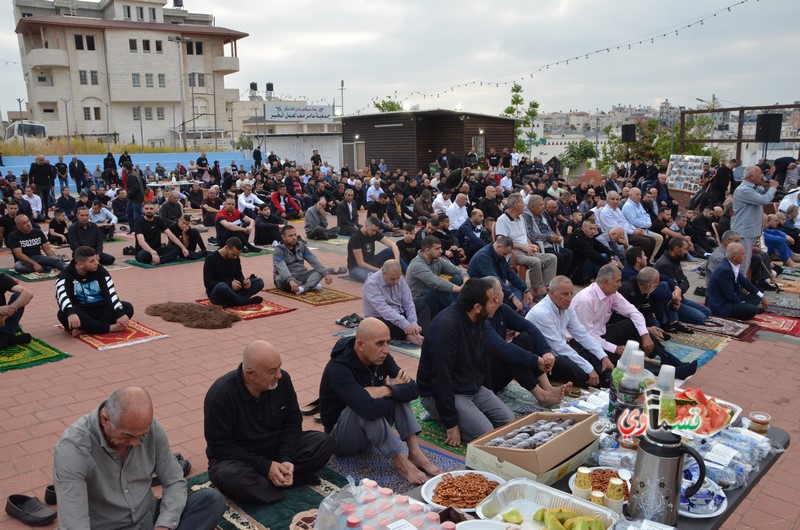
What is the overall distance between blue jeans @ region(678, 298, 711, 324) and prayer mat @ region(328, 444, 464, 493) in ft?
16.2

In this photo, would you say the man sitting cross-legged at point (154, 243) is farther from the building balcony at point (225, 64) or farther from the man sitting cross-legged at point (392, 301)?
the building balcony at point (225, 64)

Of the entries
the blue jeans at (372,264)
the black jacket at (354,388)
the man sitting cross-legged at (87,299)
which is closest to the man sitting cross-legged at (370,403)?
the black jacket at (354,388)

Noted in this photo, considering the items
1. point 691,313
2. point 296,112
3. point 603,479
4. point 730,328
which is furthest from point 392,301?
point 296,112

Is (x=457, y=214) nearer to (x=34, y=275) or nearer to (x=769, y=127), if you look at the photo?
(x=34, y=275)

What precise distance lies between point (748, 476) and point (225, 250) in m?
6.96

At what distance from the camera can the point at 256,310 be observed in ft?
28.9

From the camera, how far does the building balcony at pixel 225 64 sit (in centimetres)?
4841

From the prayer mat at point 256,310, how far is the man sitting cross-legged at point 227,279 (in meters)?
0.07

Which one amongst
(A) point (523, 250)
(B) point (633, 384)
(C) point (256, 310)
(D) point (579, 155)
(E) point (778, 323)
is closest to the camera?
(B) point (633, 384)

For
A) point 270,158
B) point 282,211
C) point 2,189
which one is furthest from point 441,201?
point 270,158

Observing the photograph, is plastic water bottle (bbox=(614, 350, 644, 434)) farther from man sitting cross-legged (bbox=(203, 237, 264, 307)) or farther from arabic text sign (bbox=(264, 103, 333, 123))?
arabic text sign (bbox=(264, 103, 333, 123))

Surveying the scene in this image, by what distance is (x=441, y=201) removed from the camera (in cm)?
1419

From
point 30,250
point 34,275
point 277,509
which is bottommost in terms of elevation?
point 277,509

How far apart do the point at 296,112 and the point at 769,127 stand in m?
42.7
